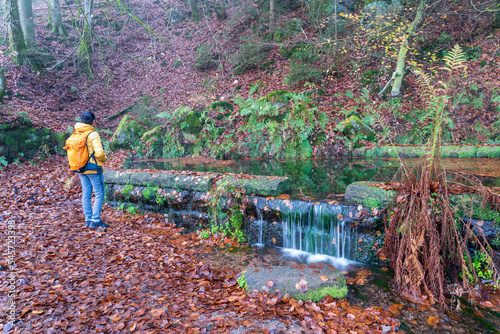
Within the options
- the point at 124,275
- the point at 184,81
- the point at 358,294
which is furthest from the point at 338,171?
the point at 184,81

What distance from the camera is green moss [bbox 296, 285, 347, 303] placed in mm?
3252

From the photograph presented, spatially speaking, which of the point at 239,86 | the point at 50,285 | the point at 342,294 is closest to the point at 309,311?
the point at 342,294

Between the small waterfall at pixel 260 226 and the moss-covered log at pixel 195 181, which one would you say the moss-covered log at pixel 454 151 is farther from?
the small waterfall at pixel 260 226

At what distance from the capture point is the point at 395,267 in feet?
12.0

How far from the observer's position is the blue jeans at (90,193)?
5219mm

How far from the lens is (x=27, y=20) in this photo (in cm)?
1332

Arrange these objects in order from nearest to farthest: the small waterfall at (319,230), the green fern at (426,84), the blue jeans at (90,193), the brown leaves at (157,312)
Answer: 1. the brown leaves at (157,312)
2. the green fern at (426,84)
3. the small waterfall at (319,230)
4. the blue jeans at (90,193)

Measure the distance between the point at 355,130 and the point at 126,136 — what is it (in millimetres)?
9149

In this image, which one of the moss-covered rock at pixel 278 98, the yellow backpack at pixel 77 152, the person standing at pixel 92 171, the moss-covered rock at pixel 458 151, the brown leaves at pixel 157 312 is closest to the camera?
the brown leaves at pixel 157 312

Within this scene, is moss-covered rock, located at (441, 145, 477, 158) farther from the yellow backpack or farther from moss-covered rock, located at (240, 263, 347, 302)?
the yellow backpack

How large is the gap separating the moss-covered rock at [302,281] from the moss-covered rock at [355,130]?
6.86 metres

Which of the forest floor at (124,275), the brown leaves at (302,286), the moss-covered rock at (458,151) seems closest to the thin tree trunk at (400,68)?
the forest floor at (124,275)

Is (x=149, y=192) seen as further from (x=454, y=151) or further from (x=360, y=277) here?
(x=454, y=151)

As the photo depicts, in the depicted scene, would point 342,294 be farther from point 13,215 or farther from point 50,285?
point 13,215
